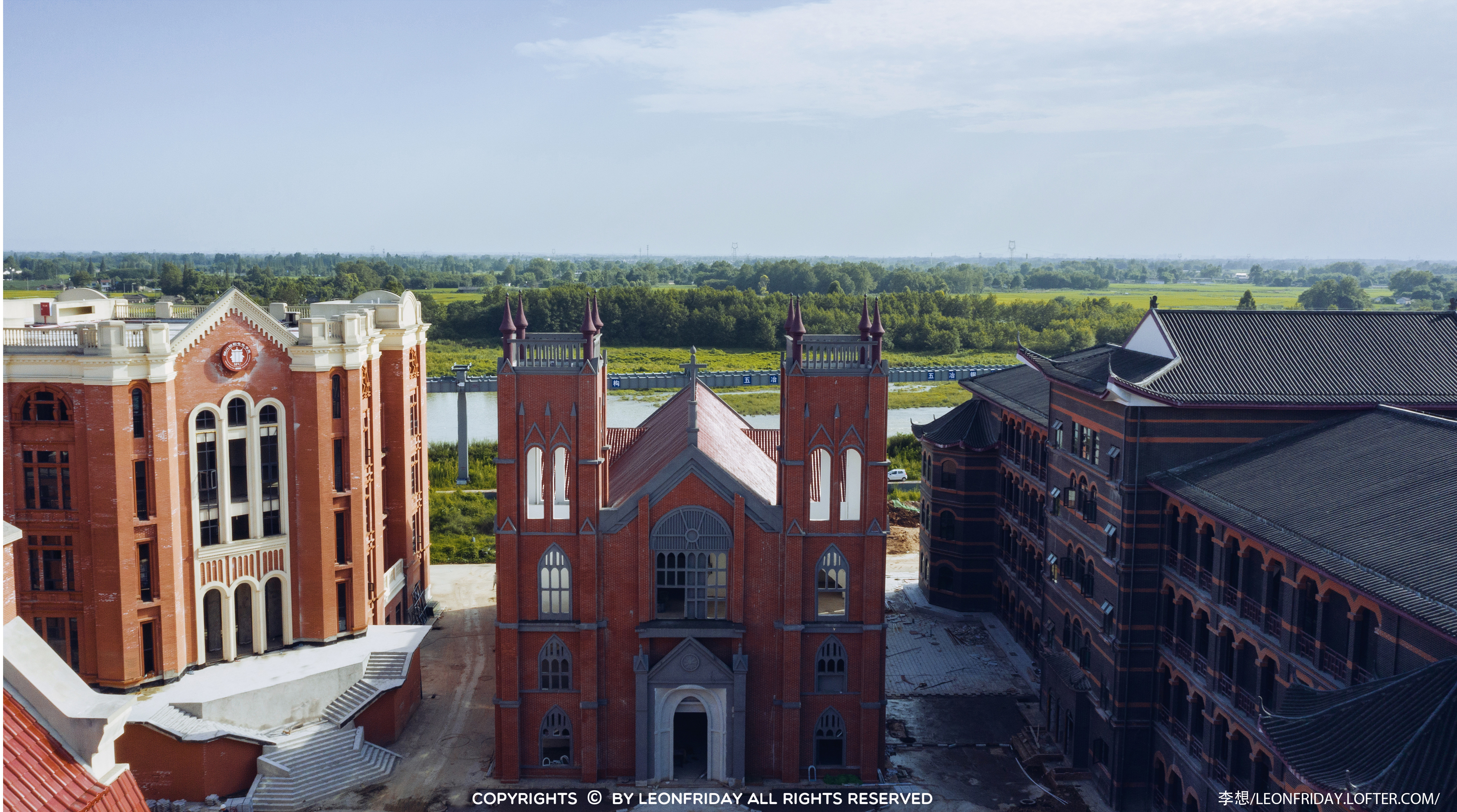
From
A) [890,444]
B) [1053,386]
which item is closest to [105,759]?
[1053,386]

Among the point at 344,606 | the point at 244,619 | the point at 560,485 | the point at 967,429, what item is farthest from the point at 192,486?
the point at 967,429

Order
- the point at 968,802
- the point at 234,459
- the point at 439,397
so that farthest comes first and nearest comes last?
the point at 439,397, the point at 234,459, the point at 968,802

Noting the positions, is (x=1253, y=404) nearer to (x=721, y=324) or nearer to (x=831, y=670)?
(x=831, y=670)

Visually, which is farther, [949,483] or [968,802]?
[949,483]

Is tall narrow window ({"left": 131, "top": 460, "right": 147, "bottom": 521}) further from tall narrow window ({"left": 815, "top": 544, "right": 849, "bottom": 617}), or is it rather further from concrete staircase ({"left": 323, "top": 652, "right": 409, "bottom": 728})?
tall narrow window ({"left": 815, "top": 544, "right": 849, "bottom": 617})

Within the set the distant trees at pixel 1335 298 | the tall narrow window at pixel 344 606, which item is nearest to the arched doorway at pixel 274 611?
the tall narrow window at pixel 344 606

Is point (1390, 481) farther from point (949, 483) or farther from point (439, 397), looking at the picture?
point (439, 397)
